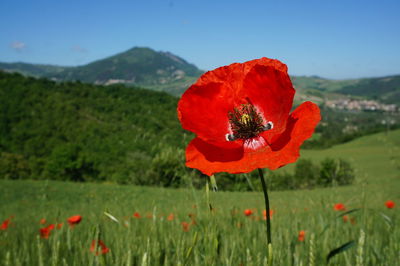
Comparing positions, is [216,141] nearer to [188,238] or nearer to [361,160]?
[188,238]

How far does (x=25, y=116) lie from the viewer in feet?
159

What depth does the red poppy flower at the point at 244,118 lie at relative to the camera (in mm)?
565

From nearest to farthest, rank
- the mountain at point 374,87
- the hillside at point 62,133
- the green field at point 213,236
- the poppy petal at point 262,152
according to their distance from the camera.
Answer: the poppy petal at point 262,152, the green field at point 213,236, the hillside at point 62,133, the mountain at point 374,87

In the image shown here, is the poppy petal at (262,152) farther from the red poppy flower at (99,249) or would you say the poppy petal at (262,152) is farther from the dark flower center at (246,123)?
the red poppy flower at (99,249)

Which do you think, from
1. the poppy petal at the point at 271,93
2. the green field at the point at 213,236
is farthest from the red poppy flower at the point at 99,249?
the poppy petal at the point at 271,93

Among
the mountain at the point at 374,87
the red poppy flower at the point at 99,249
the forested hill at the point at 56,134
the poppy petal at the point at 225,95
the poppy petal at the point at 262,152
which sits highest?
the mountain at the point at 374,87

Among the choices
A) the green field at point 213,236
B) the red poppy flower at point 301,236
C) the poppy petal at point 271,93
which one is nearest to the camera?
the poppy petal at point 271,93

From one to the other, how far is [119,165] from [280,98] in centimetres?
3423

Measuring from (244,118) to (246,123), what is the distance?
0.01 m

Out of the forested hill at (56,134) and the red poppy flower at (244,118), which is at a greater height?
the red poppy flower at (244,118)

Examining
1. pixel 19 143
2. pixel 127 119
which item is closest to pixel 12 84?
pixel 19 143

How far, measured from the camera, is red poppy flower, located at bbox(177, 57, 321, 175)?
56 centimetres

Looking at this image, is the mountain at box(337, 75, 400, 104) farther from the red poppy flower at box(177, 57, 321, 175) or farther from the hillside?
the red poppy flower at box(177, 57, 321, 175)

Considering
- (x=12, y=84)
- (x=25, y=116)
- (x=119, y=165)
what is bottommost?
(x=119, y=165)
